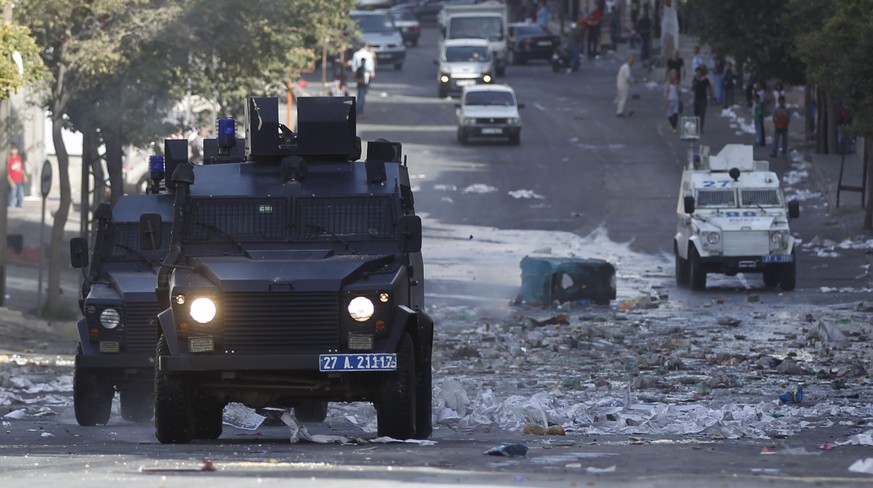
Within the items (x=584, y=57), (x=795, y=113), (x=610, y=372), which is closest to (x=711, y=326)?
(x=610, y=372)

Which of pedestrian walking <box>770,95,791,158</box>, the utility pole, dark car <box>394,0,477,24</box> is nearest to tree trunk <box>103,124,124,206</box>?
the utility pole

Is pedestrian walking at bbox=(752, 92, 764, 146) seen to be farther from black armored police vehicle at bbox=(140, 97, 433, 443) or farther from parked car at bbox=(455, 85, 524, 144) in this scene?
black armored police vehicle at bbox=(140, 97, 433, 443)

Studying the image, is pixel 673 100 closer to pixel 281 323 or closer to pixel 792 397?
pixel 792 397

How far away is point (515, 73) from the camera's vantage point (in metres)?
63.8

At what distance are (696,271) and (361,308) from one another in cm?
1783

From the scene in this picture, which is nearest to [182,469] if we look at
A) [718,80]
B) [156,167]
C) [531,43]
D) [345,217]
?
[345,217]

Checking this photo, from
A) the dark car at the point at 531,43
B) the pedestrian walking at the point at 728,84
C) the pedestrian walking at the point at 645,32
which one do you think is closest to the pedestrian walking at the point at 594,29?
the dark car at the point at 531,43

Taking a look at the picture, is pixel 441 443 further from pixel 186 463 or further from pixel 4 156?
pixel 4 156

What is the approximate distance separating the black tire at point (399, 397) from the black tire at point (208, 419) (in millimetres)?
1322

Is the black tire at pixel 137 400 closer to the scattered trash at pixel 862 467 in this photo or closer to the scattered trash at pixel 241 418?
the scattered trash at pixel 241 418

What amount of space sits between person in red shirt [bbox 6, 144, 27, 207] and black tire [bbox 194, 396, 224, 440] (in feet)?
95.9

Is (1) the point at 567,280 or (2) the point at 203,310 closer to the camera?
(2) the point at 203,310

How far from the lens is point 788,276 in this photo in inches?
1146

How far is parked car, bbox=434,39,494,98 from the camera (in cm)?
5484
